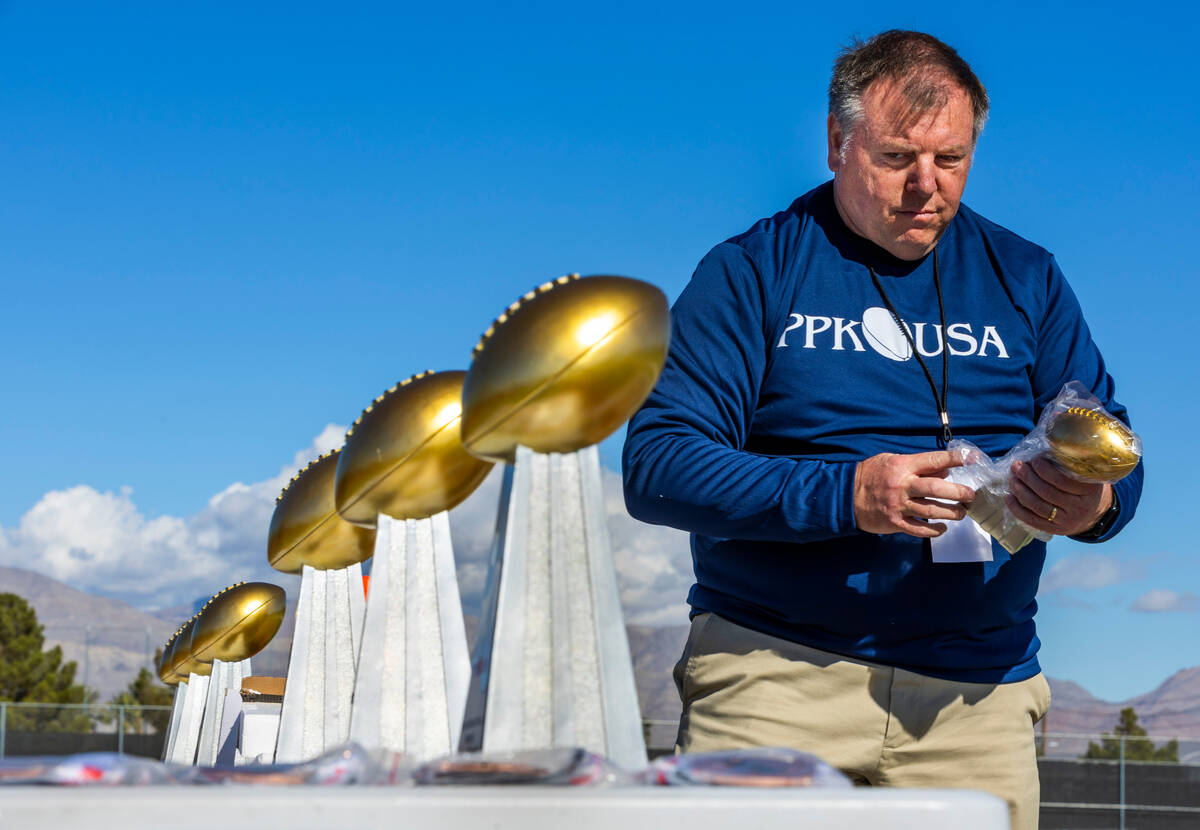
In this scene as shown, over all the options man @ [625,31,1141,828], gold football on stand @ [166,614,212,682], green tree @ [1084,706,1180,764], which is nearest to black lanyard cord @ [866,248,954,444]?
man @ [625,31,1141,828]

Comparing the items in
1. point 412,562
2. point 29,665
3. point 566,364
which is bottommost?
point 29,665

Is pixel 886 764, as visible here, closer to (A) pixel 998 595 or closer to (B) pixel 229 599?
(A) pixel 998 595

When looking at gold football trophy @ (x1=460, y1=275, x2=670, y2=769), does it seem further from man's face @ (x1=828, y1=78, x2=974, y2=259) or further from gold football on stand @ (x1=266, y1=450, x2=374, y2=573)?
man's face @ (x1=828, y1=78, x2=974, y2=259)

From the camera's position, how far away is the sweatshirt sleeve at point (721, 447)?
1.69 metres

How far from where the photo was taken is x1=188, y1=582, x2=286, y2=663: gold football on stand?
6.98ft

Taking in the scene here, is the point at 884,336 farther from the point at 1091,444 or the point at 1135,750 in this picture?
the point at 1135,750

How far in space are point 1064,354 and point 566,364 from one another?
1454mm

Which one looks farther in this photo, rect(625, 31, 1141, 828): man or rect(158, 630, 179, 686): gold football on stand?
rect(158, 630, 179, 686): gold football on stand

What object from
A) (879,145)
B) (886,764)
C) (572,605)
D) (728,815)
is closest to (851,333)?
(879,145)

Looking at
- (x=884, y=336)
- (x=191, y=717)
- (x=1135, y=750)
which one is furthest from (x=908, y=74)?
(x=1135, y=750)

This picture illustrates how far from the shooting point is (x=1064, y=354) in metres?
2.12

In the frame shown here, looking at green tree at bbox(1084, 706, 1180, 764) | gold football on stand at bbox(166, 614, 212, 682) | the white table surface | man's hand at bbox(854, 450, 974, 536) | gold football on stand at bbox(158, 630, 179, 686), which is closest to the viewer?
the white table surface

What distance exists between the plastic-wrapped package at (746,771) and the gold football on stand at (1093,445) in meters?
0.62

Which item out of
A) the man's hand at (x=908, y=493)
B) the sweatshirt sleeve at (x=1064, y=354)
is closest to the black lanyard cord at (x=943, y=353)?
the sweatshirt sleeve at (x=1064, y=354)
